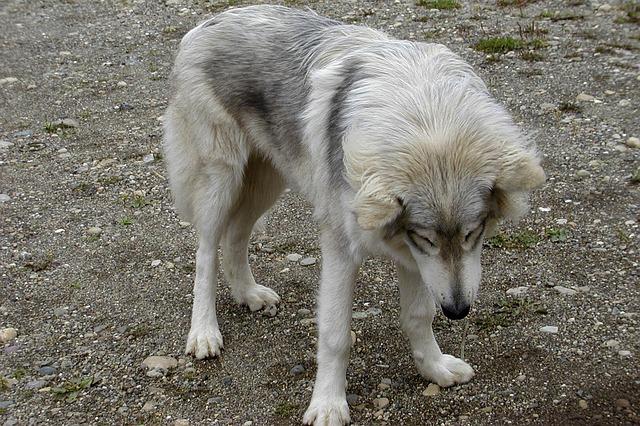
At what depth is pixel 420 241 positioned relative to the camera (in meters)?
3.30

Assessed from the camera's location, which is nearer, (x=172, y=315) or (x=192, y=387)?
(x=192, y=387)

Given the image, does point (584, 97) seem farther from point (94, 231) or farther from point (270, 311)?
point (94, 231)

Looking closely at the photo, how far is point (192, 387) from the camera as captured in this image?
4.31 m

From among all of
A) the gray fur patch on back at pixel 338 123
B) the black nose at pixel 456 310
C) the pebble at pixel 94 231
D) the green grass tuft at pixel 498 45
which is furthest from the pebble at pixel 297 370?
the green grass tuft at pixel 498 45

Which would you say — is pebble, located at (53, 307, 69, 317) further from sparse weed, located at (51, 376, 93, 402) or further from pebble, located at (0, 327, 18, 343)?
sparse weed, located at (51, 376, 93, 402)

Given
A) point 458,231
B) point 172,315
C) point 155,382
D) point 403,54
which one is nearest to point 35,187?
point 172,315

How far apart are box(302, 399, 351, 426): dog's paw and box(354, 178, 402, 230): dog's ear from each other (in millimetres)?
1184

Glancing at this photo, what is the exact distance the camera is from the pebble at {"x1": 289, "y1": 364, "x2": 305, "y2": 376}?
4363mm

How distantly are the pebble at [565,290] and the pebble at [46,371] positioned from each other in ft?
9.81

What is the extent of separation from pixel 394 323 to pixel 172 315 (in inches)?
53.9

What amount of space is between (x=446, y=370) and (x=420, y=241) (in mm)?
1120

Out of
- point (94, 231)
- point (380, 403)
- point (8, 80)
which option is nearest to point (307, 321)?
point (380, 403)

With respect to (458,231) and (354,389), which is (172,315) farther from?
(458,231)

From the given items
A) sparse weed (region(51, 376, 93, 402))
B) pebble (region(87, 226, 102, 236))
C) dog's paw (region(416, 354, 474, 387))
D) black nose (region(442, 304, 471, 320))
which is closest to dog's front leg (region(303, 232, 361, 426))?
dog's paw (region(416, 354, 474, 387))
